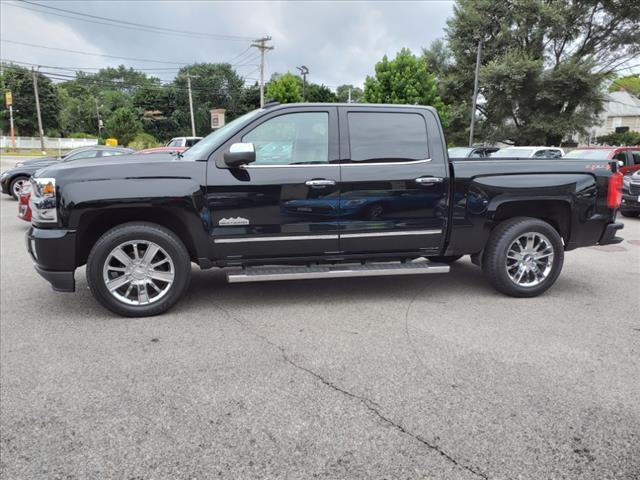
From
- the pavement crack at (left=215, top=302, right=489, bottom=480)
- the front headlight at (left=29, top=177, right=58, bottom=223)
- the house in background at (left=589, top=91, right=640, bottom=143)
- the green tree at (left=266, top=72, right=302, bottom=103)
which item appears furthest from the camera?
the house in background at (left=589, top=91, right=640, bottom=143)

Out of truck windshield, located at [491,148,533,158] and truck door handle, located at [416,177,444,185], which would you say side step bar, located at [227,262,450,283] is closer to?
truck door handle, located at [416,177,444,185]

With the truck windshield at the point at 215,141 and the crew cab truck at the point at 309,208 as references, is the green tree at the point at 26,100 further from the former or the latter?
the crew cab truck at the point at 309,208

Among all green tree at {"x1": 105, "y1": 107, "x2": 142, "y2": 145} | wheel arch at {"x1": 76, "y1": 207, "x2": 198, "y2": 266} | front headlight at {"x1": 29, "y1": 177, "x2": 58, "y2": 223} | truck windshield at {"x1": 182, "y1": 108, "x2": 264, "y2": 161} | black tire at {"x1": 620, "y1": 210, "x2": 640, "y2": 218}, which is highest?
green tree at {"x1": 105, "y1": 107, "x2": 142, "y2": 145}

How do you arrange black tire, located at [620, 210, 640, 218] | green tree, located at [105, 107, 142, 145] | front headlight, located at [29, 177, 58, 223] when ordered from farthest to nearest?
1. green tree, located at [105, 107, 142, 145]
2. black tire, located at [620, 210, 640, 218]
3. front headlight, located at [29, 177, 58, 223]

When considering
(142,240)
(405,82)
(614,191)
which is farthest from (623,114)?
(142,240)

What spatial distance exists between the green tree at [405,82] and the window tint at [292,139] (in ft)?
90.9

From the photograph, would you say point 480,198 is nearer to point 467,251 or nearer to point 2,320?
point 467,251

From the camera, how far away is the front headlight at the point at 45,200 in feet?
13.5

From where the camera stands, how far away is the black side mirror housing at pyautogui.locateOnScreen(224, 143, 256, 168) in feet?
13.5

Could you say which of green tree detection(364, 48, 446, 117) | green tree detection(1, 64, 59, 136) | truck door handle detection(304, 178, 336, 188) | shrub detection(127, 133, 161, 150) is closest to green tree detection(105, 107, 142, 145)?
shrub detection(127, 133, 161, 150)

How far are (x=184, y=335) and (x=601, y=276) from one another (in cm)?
503

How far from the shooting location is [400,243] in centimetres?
474

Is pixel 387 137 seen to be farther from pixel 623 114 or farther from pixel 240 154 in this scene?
pixel 623 114

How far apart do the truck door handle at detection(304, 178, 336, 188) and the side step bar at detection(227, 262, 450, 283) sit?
801 mm
